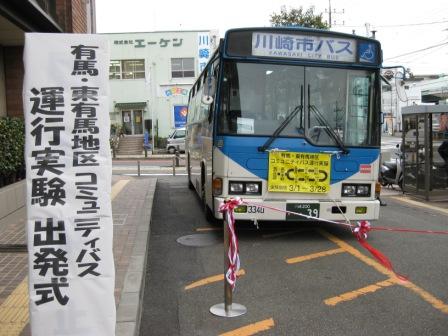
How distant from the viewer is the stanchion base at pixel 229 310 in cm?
488

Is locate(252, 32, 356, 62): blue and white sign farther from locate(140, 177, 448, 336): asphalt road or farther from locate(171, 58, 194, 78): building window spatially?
locate(171, 58, 194, 78): building window

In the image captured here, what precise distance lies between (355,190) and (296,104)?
1568 millimetres

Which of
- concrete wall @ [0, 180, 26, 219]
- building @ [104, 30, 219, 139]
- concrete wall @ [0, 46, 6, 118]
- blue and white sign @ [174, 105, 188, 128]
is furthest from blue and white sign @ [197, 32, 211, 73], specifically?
concrete wall @ [0, 180, 26, 219]

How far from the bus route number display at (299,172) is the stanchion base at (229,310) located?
263 centimetres

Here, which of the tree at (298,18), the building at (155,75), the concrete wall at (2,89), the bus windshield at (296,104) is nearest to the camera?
the bus windshield at (296,104)

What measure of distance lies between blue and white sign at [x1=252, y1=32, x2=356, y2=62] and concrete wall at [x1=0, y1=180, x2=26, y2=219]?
4.83 metres

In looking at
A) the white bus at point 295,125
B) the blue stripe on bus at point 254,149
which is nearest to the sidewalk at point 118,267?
the white bus at point 295,125

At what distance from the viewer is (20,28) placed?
359 inches

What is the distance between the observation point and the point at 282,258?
691cm

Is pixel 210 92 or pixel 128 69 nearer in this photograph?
pixel 210 92

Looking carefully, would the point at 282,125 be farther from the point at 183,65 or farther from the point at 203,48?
the point at 183,65

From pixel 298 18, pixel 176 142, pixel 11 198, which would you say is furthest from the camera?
pixel 176 142

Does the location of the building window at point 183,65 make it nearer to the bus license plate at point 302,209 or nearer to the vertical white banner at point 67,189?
the bus license plate at point 302,209

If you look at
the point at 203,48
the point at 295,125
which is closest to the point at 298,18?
the point at 203,48
